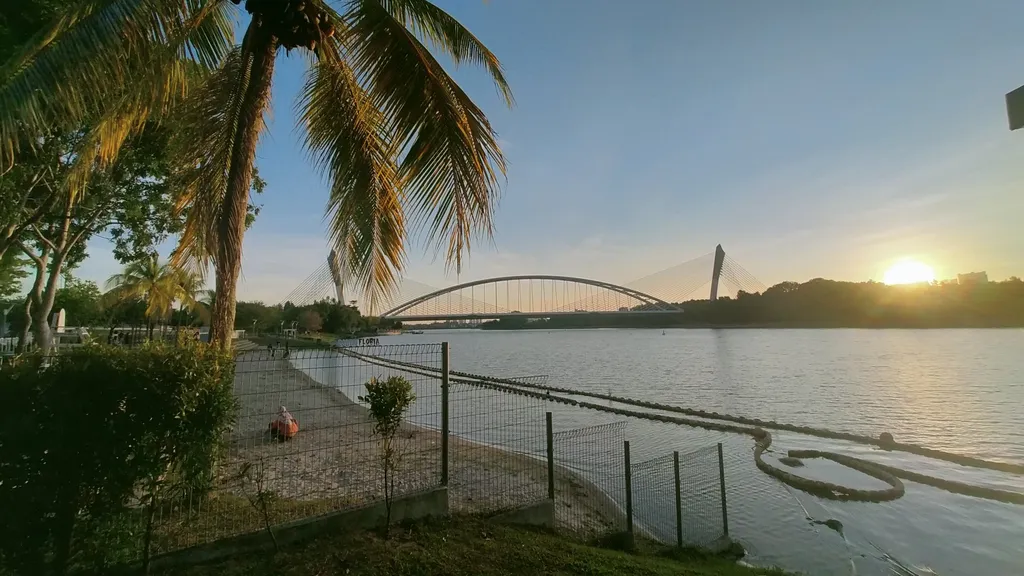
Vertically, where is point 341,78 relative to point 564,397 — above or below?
above

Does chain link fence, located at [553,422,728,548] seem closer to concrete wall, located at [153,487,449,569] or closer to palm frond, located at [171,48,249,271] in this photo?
concrete wall, located at [153,487,449,569]

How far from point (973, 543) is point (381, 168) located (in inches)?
509

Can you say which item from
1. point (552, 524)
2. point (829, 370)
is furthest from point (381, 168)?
point (829, 370)

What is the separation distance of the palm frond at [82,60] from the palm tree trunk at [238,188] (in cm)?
69

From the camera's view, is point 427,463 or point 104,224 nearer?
point 427,463

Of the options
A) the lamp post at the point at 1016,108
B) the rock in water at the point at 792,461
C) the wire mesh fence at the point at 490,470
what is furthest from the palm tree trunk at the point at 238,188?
the rock in water at the point at 792,461

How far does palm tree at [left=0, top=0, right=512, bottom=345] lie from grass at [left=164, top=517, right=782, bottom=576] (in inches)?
83.0

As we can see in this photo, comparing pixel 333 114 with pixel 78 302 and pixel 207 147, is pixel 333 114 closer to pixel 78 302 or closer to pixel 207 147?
pixel 207 147

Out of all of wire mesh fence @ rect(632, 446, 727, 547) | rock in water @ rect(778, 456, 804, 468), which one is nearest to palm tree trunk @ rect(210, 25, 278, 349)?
wire mesh fence @ rect(632, 446, 727, 547)

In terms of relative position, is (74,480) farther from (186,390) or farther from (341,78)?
(341,78)

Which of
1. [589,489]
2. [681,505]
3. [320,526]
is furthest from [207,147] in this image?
[589,489]

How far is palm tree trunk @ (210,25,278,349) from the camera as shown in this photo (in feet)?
15.2

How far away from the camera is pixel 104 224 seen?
44.3ft

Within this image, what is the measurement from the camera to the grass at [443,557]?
3428mm
